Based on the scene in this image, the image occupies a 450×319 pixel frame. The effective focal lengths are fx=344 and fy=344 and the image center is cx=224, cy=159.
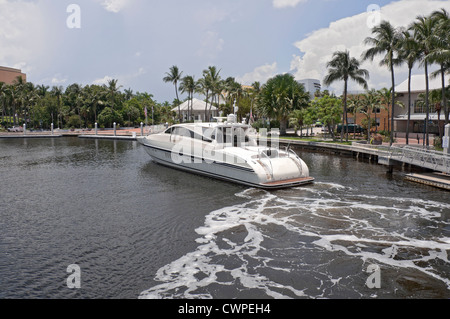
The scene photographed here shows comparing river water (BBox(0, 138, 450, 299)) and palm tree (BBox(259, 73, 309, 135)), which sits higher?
palm tree (BBox(259, 73, 309, 135))

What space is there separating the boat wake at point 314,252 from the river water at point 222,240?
1.2 inches

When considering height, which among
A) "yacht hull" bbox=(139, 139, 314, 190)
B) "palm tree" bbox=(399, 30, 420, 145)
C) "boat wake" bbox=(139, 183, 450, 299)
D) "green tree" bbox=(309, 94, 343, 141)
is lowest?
"boat wake" bbox=(139, 183, 450, 299)

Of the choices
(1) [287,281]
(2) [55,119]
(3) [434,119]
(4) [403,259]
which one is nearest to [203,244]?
(1) [287,281]

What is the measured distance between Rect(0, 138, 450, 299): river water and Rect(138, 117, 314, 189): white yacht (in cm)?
58

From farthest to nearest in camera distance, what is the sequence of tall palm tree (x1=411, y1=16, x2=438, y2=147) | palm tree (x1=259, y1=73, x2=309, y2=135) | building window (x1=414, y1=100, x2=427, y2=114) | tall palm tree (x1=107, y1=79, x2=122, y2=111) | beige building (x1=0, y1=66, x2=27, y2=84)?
beige building (x1=0, y1=66, x2=27, y2=84) < tall palm tree (x1=107, y1=79, x2=122, y2=111) < palm tree (x1=259, y1=73, x2=309, y2=135) < building window (x1=414, y1=100, x2=427, y2=114) < tall palm tree (x1=411, y1=16, x2=438, y2=147)

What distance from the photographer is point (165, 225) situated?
1039 centimetres

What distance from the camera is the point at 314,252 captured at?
27.7ft

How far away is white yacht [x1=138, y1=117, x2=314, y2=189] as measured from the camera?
48.7 ft

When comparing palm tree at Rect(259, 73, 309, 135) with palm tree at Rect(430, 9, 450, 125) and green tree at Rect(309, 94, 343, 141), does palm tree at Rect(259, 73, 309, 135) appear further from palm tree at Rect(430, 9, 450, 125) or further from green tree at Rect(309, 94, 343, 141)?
palm tree at Rect(430, 9, 450, 125)

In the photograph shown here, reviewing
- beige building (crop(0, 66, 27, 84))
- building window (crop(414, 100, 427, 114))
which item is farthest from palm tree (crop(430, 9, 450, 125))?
beige building (crop(0, 66, 27, 84))

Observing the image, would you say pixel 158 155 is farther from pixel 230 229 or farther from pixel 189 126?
pixel 230 229

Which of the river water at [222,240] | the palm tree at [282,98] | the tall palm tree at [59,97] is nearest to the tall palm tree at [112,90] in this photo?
the tall palm tree at [59,97]

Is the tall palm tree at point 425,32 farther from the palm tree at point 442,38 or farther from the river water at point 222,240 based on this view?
the river water at point 222,240

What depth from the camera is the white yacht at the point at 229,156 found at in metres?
14.9
